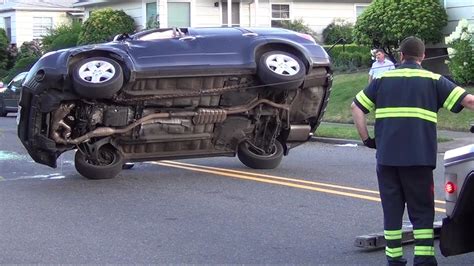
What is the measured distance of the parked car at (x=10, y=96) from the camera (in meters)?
26.2

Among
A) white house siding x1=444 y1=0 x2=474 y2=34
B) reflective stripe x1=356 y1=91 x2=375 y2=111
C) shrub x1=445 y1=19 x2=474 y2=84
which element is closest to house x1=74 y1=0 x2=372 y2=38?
white house siding x1=444 y1=0 x2=474 y2=34

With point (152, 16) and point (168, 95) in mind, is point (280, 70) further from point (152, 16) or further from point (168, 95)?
point (152, 16)

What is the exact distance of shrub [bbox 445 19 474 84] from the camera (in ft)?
62.0

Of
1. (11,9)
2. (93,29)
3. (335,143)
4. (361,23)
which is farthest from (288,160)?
(11,9)

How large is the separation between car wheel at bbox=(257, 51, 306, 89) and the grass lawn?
7.20 m

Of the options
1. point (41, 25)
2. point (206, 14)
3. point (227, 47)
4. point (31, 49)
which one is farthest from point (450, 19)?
point (41, 25)

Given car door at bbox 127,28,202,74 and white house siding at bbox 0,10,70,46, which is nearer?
car door at bbox 127,28,202,74

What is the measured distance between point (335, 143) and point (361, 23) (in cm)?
711

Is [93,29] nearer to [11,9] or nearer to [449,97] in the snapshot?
[11,9]

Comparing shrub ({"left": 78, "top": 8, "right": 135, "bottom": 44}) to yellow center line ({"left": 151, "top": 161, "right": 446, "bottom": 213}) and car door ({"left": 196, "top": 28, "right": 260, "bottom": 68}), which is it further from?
car door ({"left": 196, "top": 28, "right": 260, "bottom": 68})

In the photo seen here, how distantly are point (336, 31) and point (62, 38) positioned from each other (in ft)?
41.7

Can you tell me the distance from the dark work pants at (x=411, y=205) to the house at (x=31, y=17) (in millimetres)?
38229

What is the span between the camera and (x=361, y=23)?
22719 mm

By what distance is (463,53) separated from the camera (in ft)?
61.8
